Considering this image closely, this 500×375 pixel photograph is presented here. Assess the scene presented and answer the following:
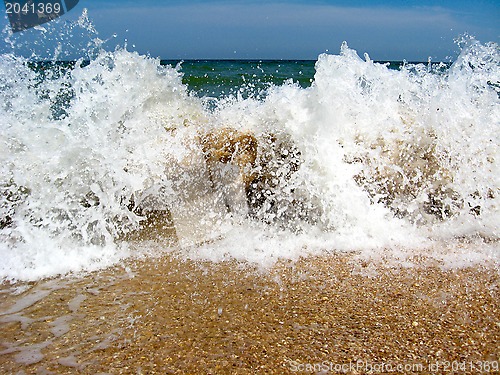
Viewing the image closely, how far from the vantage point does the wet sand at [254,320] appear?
1.59m

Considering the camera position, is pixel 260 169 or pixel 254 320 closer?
pixel 254 320

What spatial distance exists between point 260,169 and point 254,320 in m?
1.52

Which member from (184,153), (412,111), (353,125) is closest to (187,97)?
(184,153)

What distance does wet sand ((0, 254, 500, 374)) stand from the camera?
159 cm

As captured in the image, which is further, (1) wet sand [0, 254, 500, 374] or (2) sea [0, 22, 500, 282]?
(2) sea [0, 22, 500, 282]

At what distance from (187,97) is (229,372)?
112 inches

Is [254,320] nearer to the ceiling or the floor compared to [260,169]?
nearer to the floor

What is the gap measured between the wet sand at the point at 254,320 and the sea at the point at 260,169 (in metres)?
0.21

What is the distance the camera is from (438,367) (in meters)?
1.55

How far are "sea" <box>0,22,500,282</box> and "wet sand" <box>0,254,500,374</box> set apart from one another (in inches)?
8.4

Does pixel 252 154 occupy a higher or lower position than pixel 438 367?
higher

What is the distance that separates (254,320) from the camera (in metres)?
1.85

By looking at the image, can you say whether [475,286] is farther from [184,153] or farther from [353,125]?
[184,153]

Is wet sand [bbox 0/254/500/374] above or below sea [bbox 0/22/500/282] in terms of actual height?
below
